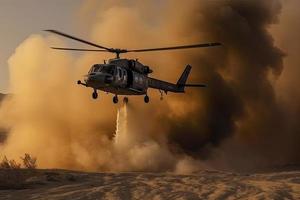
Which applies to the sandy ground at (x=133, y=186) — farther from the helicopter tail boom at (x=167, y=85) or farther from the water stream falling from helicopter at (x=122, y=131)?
A: the water stream falling from helicopter at (x=122, y=131)

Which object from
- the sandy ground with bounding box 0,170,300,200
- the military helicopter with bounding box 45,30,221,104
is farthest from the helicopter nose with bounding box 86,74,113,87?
the sandy ground with bounding box 0,170,300,200

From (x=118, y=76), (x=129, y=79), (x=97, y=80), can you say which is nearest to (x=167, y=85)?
(x=129, y=79)

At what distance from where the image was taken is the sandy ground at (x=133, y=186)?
1382cm

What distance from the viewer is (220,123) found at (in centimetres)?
3862

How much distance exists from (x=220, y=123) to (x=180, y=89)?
33.9 ft

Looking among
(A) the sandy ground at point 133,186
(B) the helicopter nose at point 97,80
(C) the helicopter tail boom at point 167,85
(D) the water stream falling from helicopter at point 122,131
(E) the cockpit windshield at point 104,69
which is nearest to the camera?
(A) the sandy ground at point 133,186

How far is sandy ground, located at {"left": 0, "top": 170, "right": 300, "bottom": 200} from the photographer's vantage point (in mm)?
13820

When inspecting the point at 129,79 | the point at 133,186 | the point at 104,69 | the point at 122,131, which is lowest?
the point at 133,186

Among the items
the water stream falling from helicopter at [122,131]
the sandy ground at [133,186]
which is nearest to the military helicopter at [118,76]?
the sandy ground at [133,186]

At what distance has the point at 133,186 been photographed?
1491cm

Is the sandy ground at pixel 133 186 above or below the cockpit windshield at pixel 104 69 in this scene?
below

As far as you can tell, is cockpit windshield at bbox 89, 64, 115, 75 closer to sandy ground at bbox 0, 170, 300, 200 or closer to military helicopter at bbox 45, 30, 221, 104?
military helicopter at bbox 45, 30, 221, 104

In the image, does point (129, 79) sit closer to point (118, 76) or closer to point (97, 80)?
point (118, 76)

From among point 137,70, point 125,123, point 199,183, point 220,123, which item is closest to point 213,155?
point 220,123
